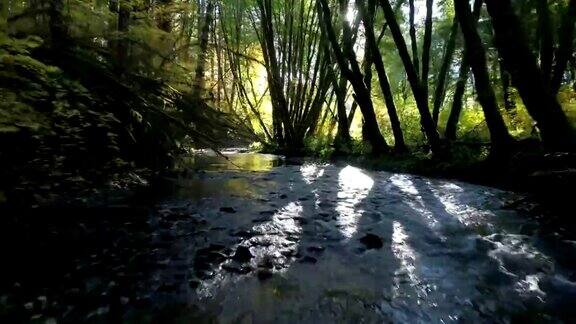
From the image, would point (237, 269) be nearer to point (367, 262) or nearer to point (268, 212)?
point (367, 262)

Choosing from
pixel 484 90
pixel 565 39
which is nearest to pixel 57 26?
pixel 484 90

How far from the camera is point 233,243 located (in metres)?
3.74

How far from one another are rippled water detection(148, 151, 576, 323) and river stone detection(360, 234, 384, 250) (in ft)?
0.11

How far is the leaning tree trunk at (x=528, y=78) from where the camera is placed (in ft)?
16.4

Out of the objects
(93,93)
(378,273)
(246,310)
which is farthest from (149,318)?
(93,93)

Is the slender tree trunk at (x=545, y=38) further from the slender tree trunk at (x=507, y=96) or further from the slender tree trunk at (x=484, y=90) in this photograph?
the slender tree trunk at (x=507, y=96)

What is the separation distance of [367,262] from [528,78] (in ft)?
11.3

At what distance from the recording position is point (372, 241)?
391 centimetres

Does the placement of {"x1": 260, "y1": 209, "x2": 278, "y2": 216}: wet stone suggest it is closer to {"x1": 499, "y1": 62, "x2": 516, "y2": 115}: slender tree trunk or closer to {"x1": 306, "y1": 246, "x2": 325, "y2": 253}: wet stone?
{"x1": 306, "y1": 246, "x2": 325, "y2": 253}: wet stone

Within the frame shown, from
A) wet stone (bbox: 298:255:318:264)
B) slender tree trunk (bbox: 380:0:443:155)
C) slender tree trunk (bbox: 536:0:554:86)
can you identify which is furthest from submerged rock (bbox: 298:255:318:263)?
slender tree trunk (bbox: 536:0:554:86)

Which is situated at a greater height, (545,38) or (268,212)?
(545,38)

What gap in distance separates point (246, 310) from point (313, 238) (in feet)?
5.16

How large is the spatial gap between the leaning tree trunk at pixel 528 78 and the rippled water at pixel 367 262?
1.07 meters

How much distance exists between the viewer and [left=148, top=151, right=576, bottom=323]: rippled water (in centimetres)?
254
